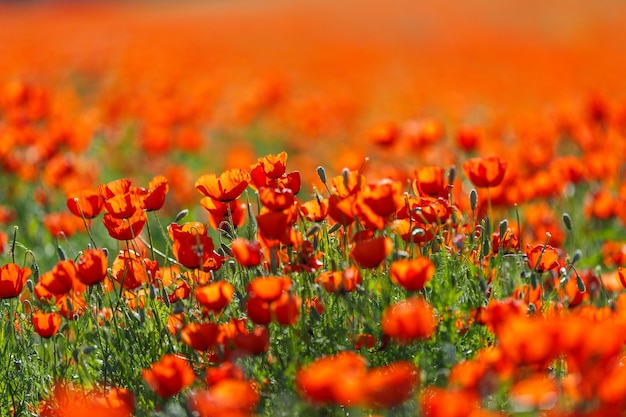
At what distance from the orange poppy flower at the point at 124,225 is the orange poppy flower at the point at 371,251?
0.63 m

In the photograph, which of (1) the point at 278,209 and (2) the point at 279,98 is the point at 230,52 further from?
(1) the point at 278,209

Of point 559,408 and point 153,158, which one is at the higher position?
point 559,408

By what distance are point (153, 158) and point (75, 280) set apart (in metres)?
3.61

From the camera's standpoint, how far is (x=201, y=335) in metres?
1.92

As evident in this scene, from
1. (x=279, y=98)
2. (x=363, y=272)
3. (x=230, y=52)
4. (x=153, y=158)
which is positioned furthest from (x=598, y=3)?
(x=363, y=272)

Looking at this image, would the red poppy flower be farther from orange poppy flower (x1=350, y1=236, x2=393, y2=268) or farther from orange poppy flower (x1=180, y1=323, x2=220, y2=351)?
orange poppy flower (x1=350, y1=236, x2=393, y2=268)

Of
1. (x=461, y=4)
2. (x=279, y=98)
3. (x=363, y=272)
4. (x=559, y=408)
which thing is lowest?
(x=461, y=4)

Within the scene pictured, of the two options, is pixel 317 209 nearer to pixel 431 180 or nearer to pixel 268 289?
pixel 431 180

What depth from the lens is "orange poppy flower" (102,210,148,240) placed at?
233 cm

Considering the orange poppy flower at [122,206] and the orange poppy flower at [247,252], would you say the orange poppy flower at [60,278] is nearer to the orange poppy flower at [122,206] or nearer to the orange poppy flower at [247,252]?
the orange poppy flower at [122,206]

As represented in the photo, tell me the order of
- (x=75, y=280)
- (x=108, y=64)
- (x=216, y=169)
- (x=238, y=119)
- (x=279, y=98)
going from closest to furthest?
1. (x=75, y=280)
2. (x=216, y=169)
3. (x=279, y=98)
4. (x=238, y=119)
5. (x=108, y=64)

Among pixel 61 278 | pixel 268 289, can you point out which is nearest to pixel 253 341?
pixel 268 289

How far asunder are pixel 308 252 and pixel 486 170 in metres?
0.57

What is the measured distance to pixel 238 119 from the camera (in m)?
7.54
